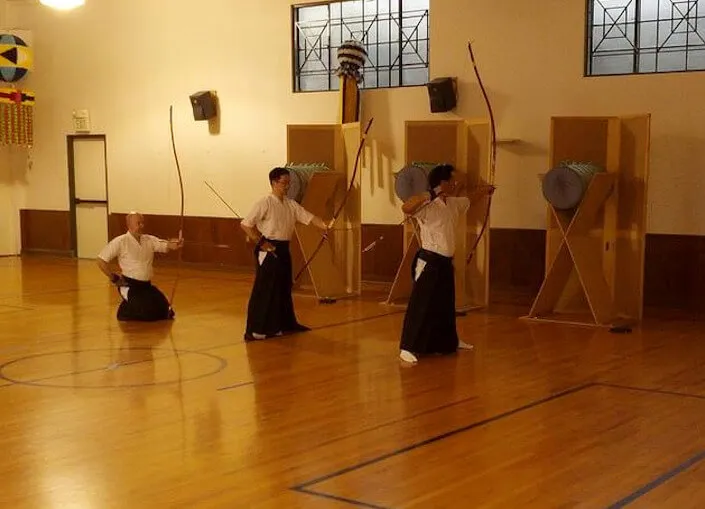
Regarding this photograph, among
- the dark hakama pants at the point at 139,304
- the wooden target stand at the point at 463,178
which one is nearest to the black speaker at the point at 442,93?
the wooden target stand at the point at 463,178

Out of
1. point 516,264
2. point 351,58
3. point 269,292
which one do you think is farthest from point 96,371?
point 351,58

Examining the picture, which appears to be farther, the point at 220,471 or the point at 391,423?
the point at 391,423

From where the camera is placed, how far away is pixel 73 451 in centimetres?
405

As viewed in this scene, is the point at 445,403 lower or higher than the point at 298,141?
lower

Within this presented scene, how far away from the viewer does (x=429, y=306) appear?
607cm

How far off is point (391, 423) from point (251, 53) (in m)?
7.04

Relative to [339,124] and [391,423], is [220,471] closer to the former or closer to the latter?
[391,423]

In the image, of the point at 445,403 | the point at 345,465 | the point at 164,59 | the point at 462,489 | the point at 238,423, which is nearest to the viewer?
the point at 462,489

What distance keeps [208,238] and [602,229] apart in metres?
5.16

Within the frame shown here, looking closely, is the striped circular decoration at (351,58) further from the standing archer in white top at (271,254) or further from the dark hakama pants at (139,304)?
the dark hakama pants at (139,304)

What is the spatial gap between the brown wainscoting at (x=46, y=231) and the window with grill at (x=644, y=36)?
7444 mm

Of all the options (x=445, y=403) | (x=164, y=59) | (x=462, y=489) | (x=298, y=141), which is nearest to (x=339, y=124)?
(x=298, y=141)

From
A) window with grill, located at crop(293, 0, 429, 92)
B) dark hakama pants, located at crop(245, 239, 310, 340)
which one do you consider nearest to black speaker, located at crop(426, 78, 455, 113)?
window with grill, located at crop(293, 0, 429, 92)

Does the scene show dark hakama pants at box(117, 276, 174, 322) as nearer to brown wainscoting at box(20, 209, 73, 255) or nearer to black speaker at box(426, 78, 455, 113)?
black speaker at box(426, 78, 455, 113)
